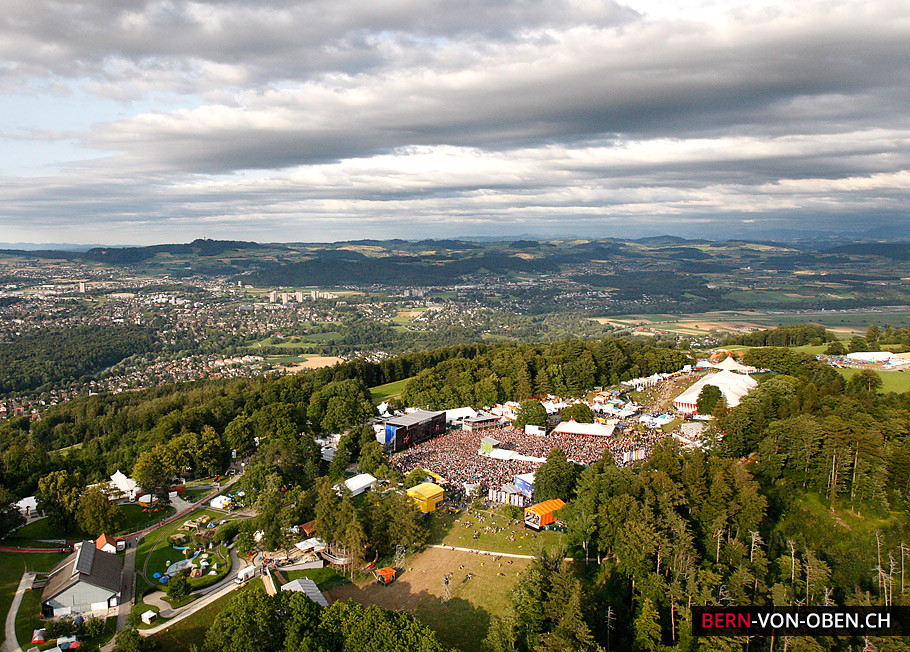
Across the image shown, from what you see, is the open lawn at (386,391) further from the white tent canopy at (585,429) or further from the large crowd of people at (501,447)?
the white tent canopy at (585,429)

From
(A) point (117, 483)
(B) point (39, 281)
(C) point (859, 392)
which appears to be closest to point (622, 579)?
(C) point (859, 392)

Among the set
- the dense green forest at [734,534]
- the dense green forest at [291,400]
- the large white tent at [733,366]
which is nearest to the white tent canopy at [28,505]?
the dense green forest at [291,400]

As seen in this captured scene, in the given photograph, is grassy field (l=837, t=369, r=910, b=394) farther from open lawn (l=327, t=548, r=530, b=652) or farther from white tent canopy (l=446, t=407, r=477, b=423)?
open lawn (l=327, t=548, r=530, b=652)

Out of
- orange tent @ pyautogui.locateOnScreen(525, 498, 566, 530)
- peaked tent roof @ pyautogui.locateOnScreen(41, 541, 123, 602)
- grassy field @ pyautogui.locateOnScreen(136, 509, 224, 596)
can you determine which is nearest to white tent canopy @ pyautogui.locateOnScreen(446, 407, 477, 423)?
orange tent @ pyautogui.locateOnScreen(525, 498, 566, 530)

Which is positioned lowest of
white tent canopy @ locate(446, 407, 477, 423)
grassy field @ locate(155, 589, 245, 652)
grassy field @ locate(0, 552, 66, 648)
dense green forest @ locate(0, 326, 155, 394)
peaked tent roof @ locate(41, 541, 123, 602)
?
dense green forest @ locate(0, 326, 155, 394)

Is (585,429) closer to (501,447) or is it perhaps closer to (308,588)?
(501,447)

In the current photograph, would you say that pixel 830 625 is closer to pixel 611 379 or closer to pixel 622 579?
pixel 622 579
